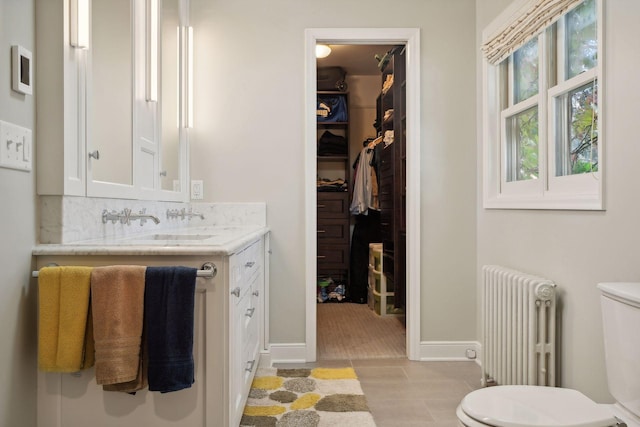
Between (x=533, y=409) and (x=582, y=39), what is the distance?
4.93ft

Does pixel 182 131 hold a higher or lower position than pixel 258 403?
higher

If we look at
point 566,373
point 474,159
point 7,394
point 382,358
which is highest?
point 474,159

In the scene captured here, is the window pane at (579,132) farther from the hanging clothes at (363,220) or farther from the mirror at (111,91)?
the hanging clothes at (363,220)

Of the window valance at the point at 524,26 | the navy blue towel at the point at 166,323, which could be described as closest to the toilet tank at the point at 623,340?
the window valance at the point at 524,26

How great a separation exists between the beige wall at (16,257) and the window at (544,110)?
6.34ft

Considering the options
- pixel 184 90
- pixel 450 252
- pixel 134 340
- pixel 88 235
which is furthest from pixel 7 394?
pixel 450 252

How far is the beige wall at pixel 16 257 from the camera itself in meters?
1.26

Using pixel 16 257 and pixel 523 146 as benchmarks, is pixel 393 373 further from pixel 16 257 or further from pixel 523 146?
pixel 16 257

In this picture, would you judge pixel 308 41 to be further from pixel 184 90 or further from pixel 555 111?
pixel 555 111

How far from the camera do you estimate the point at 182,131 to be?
8.93 ft

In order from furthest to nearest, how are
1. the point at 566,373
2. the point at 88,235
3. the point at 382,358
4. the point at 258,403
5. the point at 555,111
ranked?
the point at 382,358 < the point at 258,403 < the point at 555,111 < the point at 566,373 < the point at 88,235

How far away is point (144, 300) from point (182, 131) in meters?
1.62

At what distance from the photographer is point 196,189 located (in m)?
2.85

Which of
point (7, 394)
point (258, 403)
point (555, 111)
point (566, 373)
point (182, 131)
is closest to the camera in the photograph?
point (7, 394)
